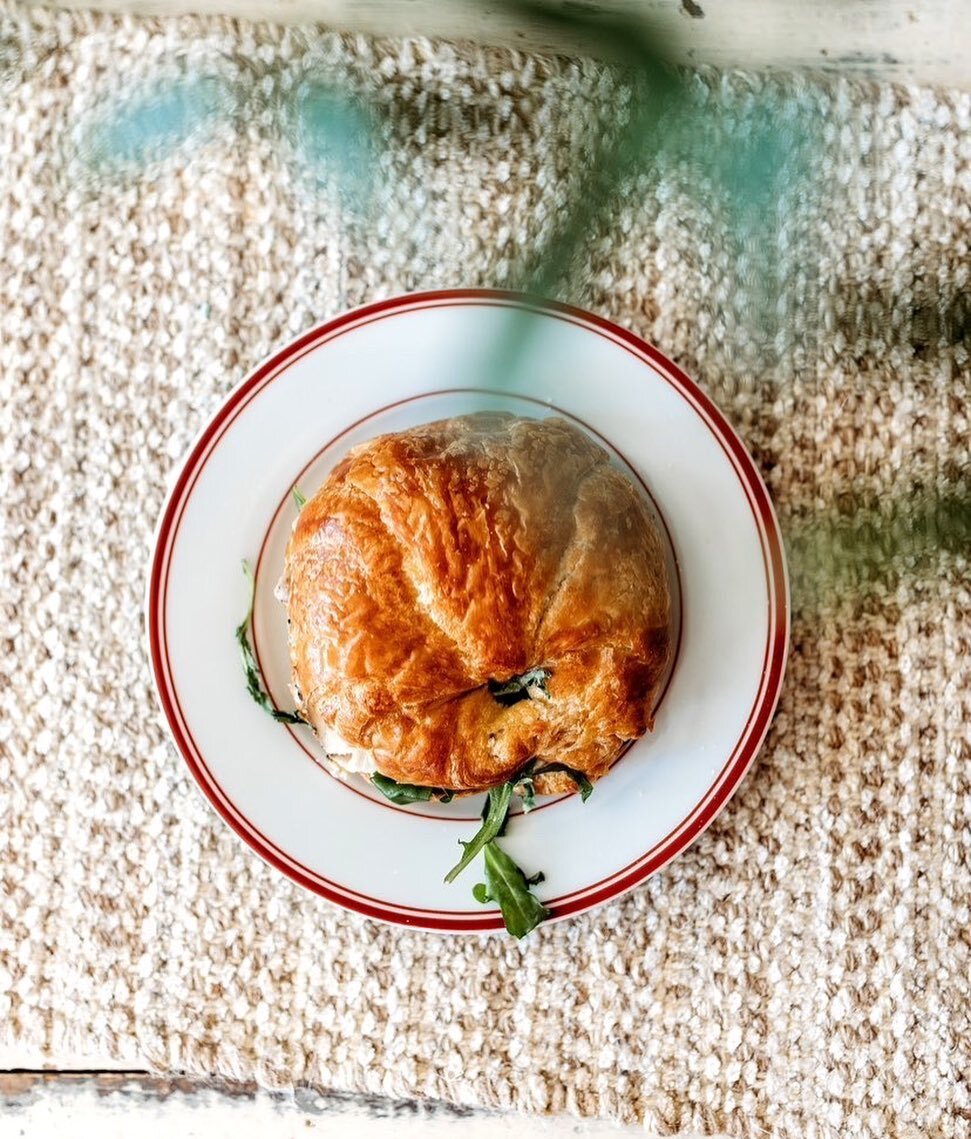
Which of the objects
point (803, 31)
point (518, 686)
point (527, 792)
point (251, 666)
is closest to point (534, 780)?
point (527, 792)

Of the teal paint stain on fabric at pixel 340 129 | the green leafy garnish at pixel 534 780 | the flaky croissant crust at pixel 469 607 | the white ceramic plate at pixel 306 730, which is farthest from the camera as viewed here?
the white ceramic plate at pixel 306 730

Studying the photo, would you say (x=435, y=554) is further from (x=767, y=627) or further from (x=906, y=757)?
(x=906, y=757)

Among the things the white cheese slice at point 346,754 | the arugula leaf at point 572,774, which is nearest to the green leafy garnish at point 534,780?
the arugula leaf at point 572,774

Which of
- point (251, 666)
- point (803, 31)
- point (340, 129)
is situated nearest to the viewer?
point (340, 129)

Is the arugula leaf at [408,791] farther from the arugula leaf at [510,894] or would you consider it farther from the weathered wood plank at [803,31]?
the weathered wood plank at [803,31]

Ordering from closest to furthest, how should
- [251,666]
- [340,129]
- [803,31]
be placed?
[340,129], [251,666], [803,31]

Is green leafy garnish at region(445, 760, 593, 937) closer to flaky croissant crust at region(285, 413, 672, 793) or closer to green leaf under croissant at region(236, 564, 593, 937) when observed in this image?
green leaf under croissant at region(236, 564, 593, 937)

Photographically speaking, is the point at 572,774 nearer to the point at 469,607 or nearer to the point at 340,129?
the point at 469,607
